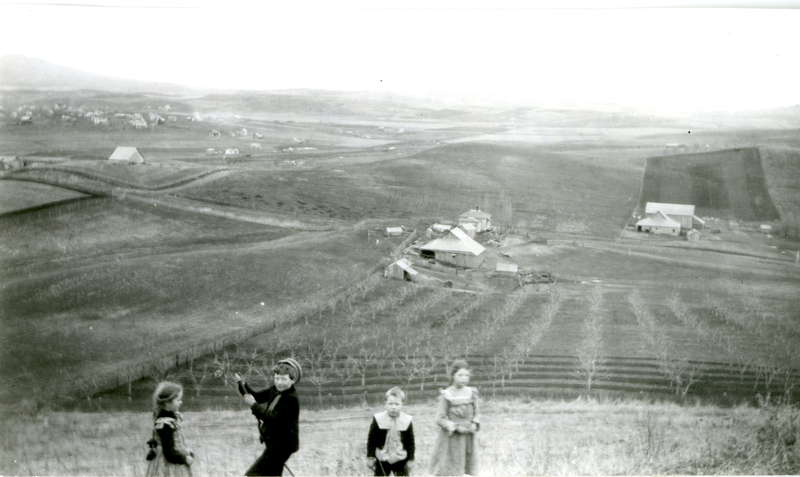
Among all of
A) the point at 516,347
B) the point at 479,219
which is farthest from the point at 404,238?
the point at 516,347

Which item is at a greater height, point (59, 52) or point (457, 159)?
point (59, 52)

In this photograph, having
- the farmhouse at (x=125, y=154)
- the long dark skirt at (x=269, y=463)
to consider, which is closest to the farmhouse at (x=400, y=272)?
the long dark skirt at (x=269, y=463)

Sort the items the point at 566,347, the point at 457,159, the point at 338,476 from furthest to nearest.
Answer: the point at 457,159 < the point at 566,347 < the point at 338,476

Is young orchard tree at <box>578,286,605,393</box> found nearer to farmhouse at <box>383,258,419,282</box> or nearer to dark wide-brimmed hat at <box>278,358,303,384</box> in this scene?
farmhouse at <box>383,258,419,282</box>

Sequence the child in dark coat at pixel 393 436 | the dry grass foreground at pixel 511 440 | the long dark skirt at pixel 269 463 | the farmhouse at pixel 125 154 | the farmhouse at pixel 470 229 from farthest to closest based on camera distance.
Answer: the farmhouse at pixel 470 229 → the farmhouse at pixel 125 154 → the dry grass foreground at pixel 511 440 → the long dark skirt at pixel 269 463 → the child in dark coat at pixel 393 436

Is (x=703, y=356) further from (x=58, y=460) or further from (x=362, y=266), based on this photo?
(x=58, y=460)

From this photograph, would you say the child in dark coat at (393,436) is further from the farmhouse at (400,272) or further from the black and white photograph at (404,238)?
the farmhouse at (400,272)

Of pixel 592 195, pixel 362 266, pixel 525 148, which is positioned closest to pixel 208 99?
pixel 362 266
